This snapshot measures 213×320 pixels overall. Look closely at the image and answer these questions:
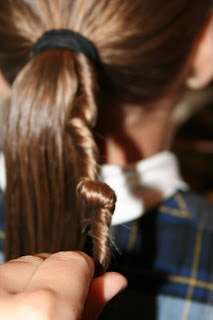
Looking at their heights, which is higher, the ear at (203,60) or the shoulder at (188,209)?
the ear at (203,60)

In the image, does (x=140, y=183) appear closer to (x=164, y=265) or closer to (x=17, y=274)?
(x=164, y=265)

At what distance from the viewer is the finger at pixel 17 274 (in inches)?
10.2

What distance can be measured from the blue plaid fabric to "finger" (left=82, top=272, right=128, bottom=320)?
20cm

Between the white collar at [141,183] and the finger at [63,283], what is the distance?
0.25m

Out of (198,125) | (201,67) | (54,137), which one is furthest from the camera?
(198,125)

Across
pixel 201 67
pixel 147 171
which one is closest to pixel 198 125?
pixel 201 67

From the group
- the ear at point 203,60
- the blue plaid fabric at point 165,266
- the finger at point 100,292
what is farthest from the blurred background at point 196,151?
the finger at point 100,292

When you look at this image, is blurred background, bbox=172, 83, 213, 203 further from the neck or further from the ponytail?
the ponytail

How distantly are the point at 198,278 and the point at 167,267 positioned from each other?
0.17 ft

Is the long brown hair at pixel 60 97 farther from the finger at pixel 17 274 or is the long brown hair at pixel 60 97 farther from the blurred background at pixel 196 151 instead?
the blurred background at pixel 196 151

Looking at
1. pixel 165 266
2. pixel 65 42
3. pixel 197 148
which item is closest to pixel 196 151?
pixel 197 148

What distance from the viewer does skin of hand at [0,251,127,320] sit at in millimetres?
241

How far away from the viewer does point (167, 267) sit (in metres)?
0.57

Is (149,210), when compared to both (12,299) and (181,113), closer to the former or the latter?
(12,299)
